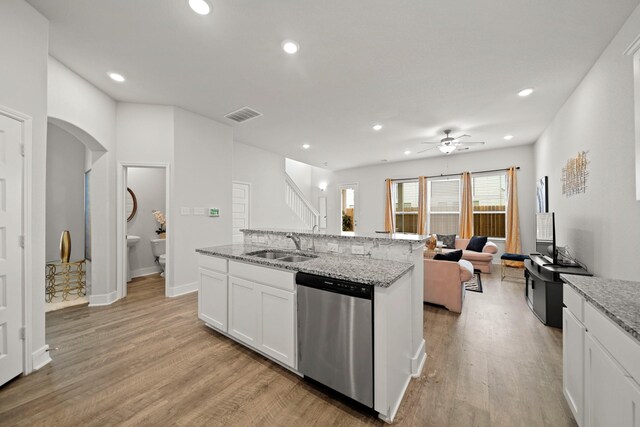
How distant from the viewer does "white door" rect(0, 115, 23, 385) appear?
5.91ft

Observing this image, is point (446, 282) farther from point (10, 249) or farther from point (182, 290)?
point (10, 249)

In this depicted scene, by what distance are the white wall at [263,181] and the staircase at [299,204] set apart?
295 millimetres

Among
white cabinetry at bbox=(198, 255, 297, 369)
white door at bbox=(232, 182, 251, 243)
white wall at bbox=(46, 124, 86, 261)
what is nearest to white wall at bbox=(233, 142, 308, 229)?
white door at bbox=(232, 182, 251, 243)

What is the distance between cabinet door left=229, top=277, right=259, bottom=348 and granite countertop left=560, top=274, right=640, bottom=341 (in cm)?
211

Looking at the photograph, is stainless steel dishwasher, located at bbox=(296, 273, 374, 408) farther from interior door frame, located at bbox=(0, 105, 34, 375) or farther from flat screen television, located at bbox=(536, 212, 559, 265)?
flat screen television, located at bbox=(536, 212, 559, 265)

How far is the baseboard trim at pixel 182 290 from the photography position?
149 inches

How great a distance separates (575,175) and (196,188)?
5.43 m

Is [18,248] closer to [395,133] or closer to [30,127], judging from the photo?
[30,127]

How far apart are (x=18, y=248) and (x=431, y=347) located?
11.8 ft

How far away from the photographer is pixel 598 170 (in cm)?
256

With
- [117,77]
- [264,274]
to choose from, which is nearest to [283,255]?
[264,274]

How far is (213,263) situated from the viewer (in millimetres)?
2584

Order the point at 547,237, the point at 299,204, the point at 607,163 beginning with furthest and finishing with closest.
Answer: the point at 299,204, the point at 547,237, the point at 607,163

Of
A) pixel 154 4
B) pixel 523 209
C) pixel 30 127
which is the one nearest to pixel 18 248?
pixel 30 127
